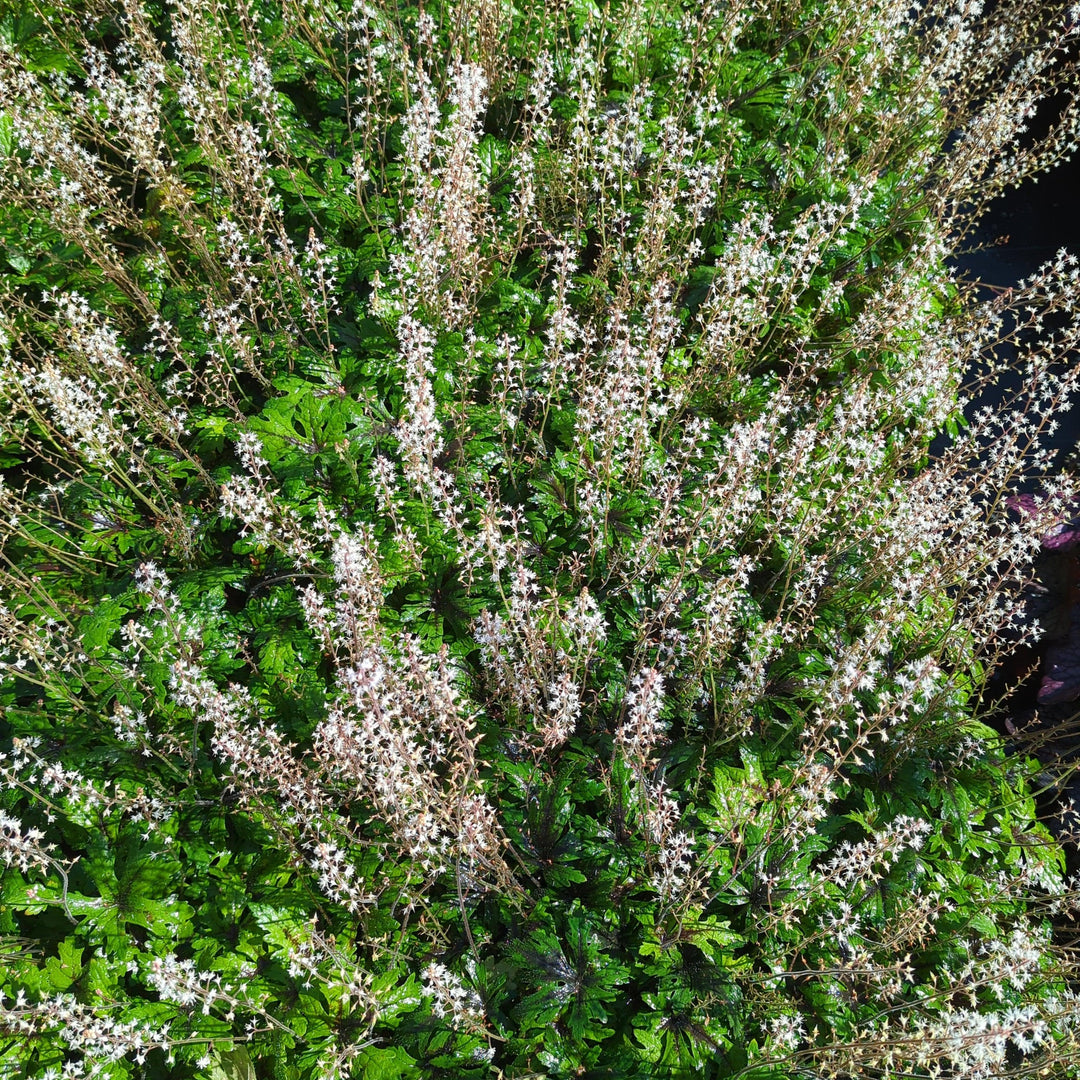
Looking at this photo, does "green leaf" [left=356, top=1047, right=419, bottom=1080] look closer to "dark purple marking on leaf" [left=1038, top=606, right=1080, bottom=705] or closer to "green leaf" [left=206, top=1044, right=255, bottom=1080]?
"green leaf" [left=206, top=1044, right=255, bottom=1080]

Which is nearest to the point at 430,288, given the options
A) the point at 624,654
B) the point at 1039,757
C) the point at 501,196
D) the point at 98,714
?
the point at 501,196

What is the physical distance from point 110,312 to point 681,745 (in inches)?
154

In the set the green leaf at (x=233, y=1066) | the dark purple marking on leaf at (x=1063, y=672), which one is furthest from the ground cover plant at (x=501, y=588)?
the dark purple marking on leaf at (x=1063, y=672)

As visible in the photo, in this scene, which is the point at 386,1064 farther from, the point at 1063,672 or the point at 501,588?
the point at 1063,672

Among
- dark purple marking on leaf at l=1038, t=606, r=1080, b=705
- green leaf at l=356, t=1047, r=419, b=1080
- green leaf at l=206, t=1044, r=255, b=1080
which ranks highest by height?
dark purple marking on leaf at l=1038, t=606, r=1080, b=705

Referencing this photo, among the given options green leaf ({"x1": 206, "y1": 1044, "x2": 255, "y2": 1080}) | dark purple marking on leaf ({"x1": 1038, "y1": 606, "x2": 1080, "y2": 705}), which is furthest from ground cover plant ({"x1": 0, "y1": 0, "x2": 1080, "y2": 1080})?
dark purple marking on leaf ({"x1": 1038, "y1": 606, "x2": 1080, "y2": 705})

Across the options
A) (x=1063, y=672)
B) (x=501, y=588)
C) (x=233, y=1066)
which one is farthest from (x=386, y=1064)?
(x=1063, y=672)

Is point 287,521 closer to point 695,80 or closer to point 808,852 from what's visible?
point 808,852

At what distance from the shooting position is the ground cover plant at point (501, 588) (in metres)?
2.95

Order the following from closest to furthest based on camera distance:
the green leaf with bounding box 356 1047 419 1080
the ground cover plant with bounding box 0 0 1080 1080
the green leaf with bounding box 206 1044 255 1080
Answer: the green leaf with bounding box 206 1044 255 1080 < the green leaf with bounding box 356 1047 419 1080 < the ground cover plant with bounding box 0 0 1080 1080

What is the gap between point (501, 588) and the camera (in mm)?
3270

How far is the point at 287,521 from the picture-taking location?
3.53 meters

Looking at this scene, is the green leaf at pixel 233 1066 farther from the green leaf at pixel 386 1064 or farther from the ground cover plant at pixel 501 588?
the green leaf at pixel 386 1064

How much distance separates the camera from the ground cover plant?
2951 mm
